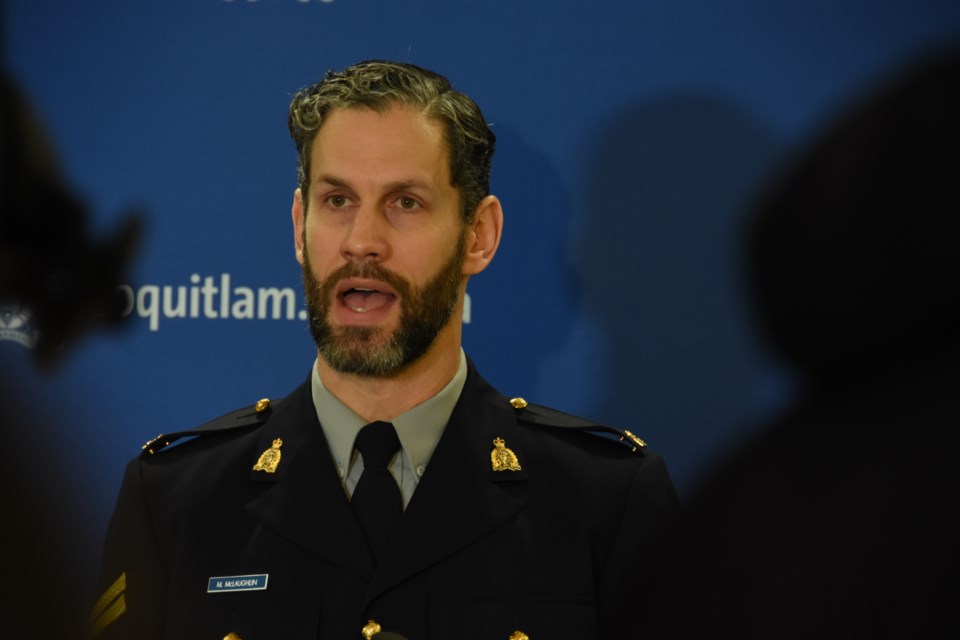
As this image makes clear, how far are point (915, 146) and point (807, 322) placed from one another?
109 millimetres

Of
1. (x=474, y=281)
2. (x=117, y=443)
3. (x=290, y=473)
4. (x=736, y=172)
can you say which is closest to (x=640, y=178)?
(x=736, y=172)

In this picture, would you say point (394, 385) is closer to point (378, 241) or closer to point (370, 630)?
point (378, 241)

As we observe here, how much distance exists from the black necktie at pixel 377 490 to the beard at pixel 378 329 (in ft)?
0.33

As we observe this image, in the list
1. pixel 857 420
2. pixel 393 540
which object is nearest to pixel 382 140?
pixel 393 540

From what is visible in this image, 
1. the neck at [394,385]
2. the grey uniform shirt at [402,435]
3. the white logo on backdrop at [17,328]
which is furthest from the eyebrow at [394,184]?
the white logo on backdrop at [17,328]

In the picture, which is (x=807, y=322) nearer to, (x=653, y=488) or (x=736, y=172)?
(x=653, y=488)

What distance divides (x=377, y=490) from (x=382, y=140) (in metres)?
0.57

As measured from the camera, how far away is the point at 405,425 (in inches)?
84.6

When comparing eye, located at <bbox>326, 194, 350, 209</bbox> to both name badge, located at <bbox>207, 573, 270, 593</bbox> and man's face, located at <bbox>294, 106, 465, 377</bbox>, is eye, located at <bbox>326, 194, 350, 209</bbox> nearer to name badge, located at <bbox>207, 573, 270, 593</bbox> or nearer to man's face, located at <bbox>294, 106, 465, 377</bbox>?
man's face, located at <bbox>294, 106, 465, 377</bbox>

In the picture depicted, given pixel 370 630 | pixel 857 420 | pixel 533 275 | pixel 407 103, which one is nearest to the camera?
pixel 857 420

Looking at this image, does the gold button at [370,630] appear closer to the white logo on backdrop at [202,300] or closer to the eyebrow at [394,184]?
the eyebrow at [394,184]

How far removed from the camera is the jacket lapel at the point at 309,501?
2.05 metres

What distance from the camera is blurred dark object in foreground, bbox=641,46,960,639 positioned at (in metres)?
0.69

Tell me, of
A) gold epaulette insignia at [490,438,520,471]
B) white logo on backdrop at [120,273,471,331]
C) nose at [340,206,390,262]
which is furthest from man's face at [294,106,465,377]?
white logo on backdrop at [120,273,471,331]
